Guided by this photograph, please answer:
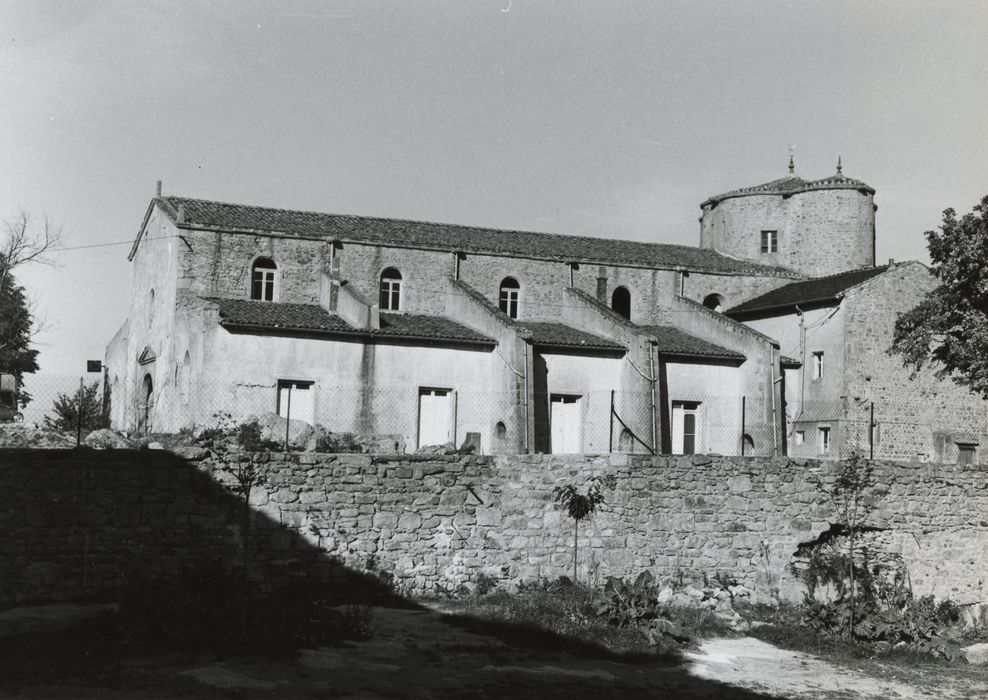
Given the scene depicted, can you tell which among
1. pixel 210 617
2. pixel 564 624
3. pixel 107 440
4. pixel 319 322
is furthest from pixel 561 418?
pixel 210 617

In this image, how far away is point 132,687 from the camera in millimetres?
10000

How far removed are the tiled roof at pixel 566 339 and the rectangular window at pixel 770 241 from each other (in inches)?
484

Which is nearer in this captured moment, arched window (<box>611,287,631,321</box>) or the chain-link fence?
the chain-link fence

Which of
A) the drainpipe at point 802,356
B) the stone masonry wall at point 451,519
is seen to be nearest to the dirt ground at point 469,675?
the stone masonry wall at point 451,519

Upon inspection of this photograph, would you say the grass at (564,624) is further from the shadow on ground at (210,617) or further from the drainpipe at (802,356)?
the drainpipe at (802,356)

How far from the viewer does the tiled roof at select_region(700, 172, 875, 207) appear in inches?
1570

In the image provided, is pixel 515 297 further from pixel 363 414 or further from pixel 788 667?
pixel 788 667

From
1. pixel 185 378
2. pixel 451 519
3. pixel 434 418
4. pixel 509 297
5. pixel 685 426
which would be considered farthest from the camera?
pixel 509 297

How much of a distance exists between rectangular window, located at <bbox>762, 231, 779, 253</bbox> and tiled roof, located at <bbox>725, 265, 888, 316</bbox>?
3328 mm

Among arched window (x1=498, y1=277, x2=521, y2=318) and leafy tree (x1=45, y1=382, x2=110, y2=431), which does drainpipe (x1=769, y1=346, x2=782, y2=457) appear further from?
leafy tree (x1=45, y1=382, x2=110, y2=431)

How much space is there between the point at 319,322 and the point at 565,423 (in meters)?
7.68

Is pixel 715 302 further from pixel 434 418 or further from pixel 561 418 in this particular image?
pixel 434 418

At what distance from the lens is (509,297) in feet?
111

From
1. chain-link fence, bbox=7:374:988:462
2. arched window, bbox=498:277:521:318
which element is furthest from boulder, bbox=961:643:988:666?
arched window, bbox=498:277:521:318
